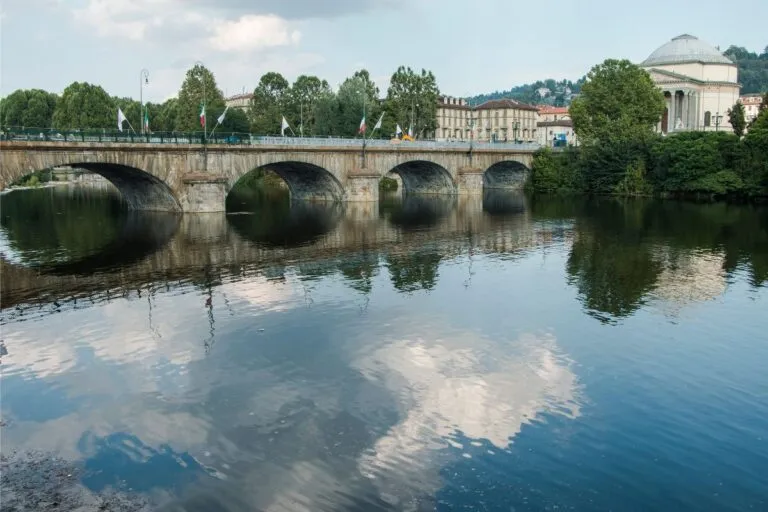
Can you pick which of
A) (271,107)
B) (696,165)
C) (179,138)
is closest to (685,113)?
(696,165)

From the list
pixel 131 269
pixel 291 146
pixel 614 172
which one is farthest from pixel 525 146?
pixel 131 269

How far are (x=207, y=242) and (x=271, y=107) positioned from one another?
82654 millimetres

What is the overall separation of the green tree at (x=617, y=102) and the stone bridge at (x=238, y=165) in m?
14.4

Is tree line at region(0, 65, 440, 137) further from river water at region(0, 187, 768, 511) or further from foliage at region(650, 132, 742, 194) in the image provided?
river water at region(0, 187, 768, 511)

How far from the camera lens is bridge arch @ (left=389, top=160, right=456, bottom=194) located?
87550 mm

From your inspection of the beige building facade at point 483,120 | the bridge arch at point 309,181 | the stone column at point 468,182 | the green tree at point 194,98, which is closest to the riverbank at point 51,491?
the bridge arch at point 309,181

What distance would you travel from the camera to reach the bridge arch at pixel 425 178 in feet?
287

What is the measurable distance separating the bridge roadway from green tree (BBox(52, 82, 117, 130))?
240 feet

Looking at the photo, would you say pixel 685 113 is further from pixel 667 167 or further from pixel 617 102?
pixel 667 167

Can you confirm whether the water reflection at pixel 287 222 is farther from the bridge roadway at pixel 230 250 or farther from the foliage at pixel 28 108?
the foliage at pixel 28 108

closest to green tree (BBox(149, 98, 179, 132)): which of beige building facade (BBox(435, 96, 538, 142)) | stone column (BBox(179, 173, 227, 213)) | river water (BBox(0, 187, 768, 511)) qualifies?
beige building facade (BBox(435, 96, 538, 142))

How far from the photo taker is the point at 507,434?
1670cm

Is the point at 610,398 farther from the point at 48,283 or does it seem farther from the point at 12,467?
the point at 48,283

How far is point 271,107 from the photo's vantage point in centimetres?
12300
